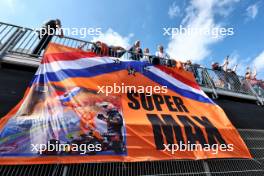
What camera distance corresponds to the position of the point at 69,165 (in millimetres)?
3762

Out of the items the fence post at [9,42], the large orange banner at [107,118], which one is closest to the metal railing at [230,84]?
the large orange banner at [107,118]

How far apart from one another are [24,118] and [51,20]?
14.2 feet

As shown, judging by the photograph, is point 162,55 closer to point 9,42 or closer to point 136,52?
point 136,52

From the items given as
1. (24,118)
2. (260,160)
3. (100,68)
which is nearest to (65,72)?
(100,68)

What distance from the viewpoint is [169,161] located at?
14.4ft

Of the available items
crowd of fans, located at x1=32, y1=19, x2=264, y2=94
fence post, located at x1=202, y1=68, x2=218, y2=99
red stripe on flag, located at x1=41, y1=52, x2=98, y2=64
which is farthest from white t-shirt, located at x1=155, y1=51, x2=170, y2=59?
red stripe on flag, located at x1=41, y1=52, x2=98, y2=64

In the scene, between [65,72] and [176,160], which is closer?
[176,160]

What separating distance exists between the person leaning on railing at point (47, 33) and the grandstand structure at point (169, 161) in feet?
0.69

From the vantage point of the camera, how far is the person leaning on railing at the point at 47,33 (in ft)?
20.7

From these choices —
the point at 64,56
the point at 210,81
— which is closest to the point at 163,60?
the point at 210,81

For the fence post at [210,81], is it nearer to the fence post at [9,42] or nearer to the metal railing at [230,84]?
the metal railing at [230,84]

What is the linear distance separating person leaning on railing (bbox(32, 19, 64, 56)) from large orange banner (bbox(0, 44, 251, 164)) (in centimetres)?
94

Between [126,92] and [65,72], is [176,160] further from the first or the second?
[65,72]

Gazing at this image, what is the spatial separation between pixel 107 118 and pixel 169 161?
162cm
